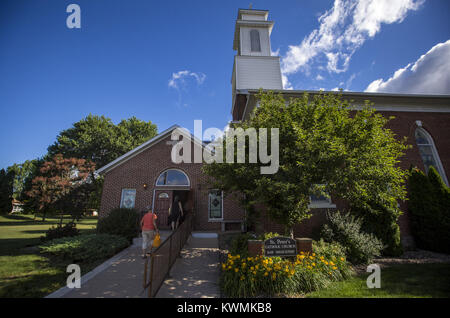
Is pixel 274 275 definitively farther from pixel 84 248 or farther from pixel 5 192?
pixel 5 192

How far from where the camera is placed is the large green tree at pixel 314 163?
5078mm

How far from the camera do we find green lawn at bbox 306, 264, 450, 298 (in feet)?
14.0

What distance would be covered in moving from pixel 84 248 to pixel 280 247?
7.70 m

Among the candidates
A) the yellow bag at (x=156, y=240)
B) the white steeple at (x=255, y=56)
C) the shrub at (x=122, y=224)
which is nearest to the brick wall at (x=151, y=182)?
the shrub at (x=122, y=224)

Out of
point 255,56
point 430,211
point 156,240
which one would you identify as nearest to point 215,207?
point 156,240

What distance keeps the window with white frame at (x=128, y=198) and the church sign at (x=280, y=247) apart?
9706mm

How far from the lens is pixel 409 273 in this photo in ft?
18.1

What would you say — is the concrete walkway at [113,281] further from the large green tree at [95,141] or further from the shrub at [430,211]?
the large green tree at [95,141]

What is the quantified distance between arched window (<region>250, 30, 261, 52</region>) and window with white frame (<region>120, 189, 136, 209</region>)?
16208 millimetres

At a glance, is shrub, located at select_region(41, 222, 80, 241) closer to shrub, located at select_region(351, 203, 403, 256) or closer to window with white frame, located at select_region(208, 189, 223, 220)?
window with white frame, located at select_region(208, 189, 223, 220)

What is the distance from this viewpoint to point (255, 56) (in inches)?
664
